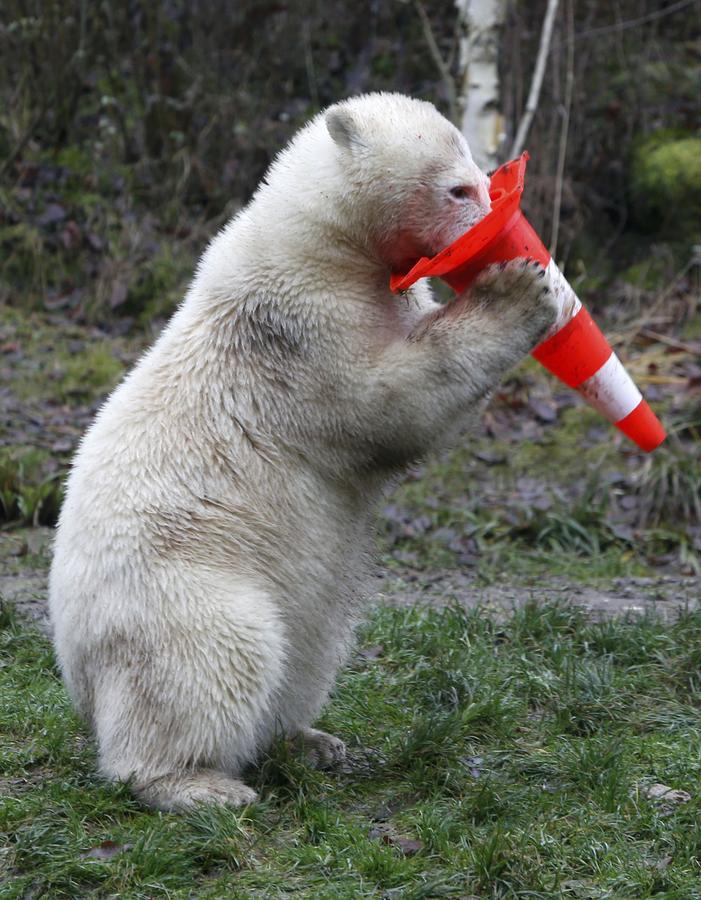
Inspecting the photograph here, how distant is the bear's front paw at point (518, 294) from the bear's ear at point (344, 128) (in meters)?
0.64

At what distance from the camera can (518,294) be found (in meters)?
4.13

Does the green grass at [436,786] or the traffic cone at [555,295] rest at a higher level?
the traffic cone at [555,295]

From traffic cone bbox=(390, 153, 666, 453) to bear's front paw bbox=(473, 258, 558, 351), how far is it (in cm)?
8

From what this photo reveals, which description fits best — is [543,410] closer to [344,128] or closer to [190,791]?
[344,128]

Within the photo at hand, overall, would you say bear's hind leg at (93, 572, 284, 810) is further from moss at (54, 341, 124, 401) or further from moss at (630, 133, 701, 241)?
moss at (630, 133, 701, 241)

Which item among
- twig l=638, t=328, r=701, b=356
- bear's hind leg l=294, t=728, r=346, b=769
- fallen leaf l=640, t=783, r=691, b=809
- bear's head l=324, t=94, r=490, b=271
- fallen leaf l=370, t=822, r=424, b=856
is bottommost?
bear's hind leg l=294, t=728, r=346, b=769

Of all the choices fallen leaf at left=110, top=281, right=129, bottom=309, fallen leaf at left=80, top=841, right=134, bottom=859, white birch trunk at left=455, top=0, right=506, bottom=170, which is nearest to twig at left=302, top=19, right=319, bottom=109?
white birch trunk at left=455, top=0, right=506, bottom=170

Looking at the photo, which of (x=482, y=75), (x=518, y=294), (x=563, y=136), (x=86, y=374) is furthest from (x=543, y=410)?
(x=518, y=294)

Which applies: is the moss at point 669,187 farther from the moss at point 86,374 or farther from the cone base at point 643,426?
the cone base at point 643,426

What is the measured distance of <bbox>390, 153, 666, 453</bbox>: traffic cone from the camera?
409cm

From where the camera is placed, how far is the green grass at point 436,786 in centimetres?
352

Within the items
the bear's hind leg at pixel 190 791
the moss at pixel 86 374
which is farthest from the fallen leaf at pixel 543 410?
the bear's hind leg at pixel 190 791

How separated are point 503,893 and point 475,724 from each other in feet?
4.29

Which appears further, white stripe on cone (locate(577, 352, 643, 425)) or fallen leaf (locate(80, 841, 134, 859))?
white stripe on cone (locate(577, 352, 643, 425))
